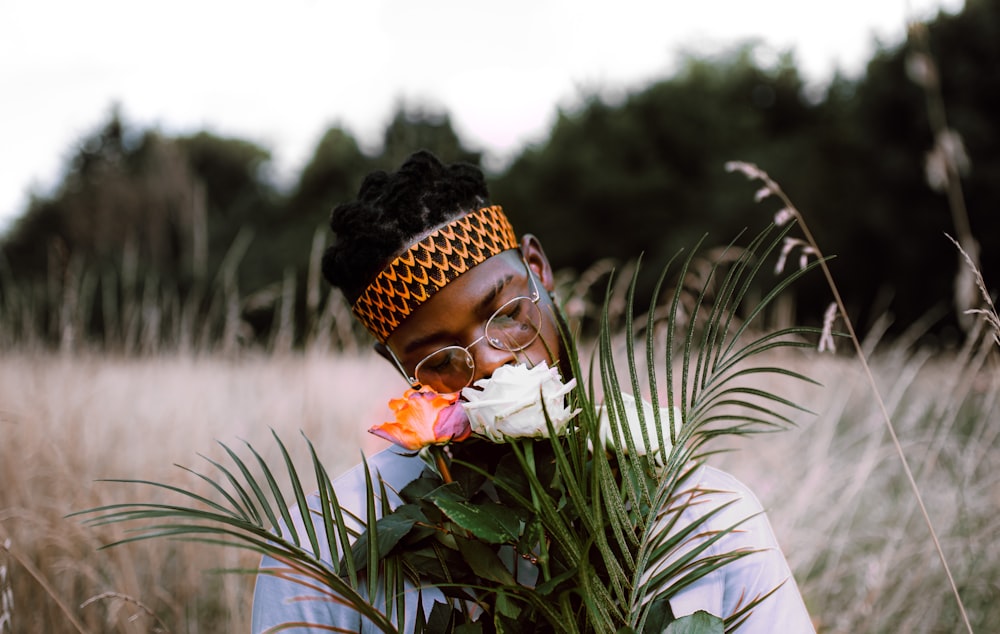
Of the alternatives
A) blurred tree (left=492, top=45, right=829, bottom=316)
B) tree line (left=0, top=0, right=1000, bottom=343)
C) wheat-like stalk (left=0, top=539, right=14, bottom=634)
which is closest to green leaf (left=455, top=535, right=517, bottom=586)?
wheat-like stalk (left=0, top=539, right=14, bottom=634)

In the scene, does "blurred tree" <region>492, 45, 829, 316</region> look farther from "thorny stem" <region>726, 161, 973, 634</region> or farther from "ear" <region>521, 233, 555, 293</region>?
"ear" <region>521, 233, 555, 293</region>

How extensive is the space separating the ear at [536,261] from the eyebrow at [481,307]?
199 millimetres

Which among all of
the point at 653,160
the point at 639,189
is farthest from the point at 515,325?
the point at 653,160

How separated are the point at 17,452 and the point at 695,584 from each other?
8.42 ft

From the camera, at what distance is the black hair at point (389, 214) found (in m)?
1.31

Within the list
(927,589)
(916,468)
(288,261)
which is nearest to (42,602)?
(927,589)

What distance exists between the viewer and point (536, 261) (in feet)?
4.97

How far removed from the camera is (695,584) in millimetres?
1079

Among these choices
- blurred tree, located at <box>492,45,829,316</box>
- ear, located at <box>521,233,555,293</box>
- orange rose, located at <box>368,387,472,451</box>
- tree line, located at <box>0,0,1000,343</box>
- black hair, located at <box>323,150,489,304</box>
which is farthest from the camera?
blurred tree, located at <box>492,45,829,316</box>

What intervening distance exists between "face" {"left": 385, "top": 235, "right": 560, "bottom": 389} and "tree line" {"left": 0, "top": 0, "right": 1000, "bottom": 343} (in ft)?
4.26

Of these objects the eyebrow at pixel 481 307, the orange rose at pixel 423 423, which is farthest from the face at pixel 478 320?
the orange rose at pixel 423 423

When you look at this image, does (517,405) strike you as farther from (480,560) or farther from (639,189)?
(639,189)

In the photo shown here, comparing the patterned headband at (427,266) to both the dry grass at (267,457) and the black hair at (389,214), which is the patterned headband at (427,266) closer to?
the black hair at (389,214)

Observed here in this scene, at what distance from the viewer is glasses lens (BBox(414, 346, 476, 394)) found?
125 centimetres
